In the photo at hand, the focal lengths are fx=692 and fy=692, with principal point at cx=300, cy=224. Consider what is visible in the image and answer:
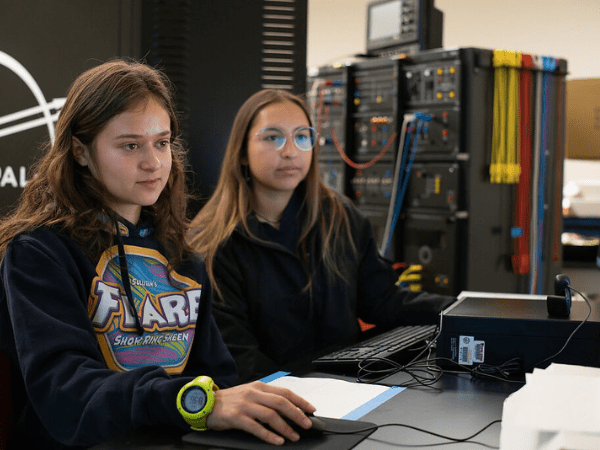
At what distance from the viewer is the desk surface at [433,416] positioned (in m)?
0.82

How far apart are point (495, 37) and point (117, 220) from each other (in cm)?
500

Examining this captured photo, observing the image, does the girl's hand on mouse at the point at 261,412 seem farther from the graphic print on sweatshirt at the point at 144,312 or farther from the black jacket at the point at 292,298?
the black jacket at the point at 292,298

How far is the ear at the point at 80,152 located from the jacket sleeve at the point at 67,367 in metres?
0.19

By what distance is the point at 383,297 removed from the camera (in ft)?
5.90

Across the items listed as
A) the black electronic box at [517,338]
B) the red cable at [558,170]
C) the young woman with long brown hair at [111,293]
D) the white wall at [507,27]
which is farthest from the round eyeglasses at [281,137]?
the white wall at [507,27]

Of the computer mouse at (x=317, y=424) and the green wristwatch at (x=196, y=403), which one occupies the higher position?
the green wristwatch at (x=196, y=403)

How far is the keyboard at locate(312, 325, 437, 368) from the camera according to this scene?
3.99ft

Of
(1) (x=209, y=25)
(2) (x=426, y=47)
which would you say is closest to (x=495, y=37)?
(2) (x=426, y=47)

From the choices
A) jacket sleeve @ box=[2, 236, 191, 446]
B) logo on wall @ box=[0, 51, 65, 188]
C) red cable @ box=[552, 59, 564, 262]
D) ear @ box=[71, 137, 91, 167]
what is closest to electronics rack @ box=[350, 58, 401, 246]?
red cable @ box=[552, 59, 564, 262]

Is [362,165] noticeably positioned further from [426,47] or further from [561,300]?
[561,300]

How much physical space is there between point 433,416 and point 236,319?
0.81 meters

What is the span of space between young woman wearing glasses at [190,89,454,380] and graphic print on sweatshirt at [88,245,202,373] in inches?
17.1

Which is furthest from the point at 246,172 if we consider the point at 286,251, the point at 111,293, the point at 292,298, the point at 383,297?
the point at 111,293

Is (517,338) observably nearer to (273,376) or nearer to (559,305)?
(559,305)
